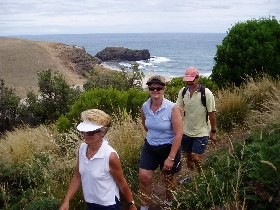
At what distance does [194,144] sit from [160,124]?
54.9 inches

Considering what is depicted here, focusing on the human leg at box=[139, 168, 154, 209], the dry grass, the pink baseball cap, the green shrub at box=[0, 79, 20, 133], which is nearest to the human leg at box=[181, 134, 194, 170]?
the pink baseball cap

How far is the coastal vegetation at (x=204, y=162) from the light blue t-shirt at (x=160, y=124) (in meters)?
0.61

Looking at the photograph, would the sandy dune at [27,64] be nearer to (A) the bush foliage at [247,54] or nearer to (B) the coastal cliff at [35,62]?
(B) the coastal cliff at [35,62]

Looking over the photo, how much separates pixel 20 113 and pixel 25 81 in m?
31.1

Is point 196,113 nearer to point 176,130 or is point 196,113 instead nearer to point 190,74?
point 190,74

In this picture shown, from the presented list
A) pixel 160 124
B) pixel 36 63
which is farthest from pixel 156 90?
pixel 36 63

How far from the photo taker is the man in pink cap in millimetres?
6680

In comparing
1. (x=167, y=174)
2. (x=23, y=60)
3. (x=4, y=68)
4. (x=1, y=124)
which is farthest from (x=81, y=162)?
(x=23, y=60)

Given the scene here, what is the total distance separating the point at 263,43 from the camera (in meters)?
13.2

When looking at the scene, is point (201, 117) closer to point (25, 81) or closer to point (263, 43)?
point (263, 43)

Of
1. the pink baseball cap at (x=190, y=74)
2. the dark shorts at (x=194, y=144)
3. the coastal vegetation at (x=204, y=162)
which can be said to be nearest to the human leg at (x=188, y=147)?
the dark shorts at (x=194, y=144)

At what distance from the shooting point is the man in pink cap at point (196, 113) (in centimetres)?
668

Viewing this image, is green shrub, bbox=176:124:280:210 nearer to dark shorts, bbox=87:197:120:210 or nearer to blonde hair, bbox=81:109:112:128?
dark shorts, bbox=87:197:120:210

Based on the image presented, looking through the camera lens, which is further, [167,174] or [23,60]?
[23,60]
